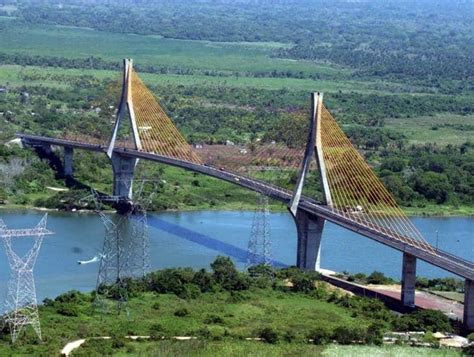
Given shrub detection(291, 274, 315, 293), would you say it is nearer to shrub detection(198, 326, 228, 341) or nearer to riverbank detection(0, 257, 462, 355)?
riverbank detection(0, 257, 462, 355)

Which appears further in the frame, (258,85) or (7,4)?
(7,4)

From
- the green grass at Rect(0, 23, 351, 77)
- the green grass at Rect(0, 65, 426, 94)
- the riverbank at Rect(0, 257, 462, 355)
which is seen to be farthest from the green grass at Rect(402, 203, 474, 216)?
the green grass at Rect(0, 23, 351, 77)

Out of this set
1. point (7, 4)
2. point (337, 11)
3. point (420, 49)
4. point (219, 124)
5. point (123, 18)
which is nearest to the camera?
point (219, 124)

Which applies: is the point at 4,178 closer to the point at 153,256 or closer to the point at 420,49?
the point at 153,256

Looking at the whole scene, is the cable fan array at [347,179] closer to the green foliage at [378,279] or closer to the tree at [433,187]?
Result: the green foliage at [378,279]

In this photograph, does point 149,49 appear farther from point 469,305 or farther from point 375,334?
point 375,334

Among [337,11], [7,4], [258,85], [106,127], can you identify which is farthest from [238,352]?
[337,11]

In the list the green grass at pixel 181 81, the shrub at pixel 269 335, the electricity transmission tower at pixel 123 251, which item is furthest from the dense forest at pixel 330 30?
the shrub at pixel 269 335
